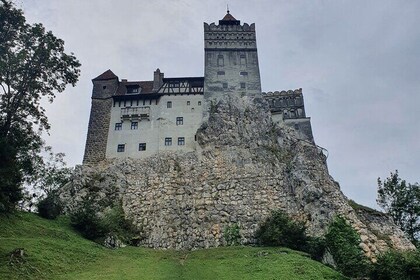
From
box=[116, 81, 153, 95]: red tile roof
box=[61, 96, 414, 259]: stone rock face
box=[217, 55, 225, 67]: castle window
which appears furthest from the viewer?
box=[217, 55, 225, 67]: castle window

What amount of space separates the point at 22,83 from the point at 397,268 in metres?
32.0

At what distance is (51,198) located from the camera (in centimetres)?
4175

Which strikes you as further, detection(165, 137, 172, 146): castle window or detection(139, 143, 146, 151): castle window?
detection(165, 137, 172, 146): castle window

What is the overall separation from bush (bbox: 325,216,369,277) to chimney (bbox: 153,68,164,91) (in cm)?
2947

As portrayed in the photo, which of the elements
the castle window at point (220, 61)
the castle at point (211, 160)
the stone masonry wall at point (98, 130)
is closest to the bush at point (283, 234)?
the castle at point (211, 160)

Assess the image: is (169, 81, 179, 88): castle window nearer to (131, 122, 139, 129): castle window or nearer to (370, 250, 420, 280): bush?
(131, 122, 139, 129): castle window

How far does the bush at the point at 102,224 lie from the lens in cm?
4025

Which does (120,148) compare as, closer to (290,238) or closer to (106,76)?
(106,76)

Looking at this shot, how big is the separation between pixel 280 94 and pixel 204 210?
22899 mm

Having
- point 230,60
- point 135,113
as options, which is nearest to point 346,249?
point 135,113

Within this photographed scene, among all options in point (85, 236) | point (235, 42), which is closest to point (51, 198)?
point (85, 236)

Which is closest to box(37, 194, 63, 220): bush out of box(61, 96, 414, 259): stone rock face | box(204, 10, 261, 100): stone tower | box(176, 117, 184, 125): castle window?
box(61, 96, 414, 259): stone rock face

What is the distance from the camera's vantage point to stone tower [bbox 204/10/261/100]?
193 ft

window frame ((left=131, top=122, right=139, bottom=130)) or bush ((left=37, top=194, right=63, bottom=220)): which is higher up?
window frame ((left=131, top=122, right=139, bottom=130))
